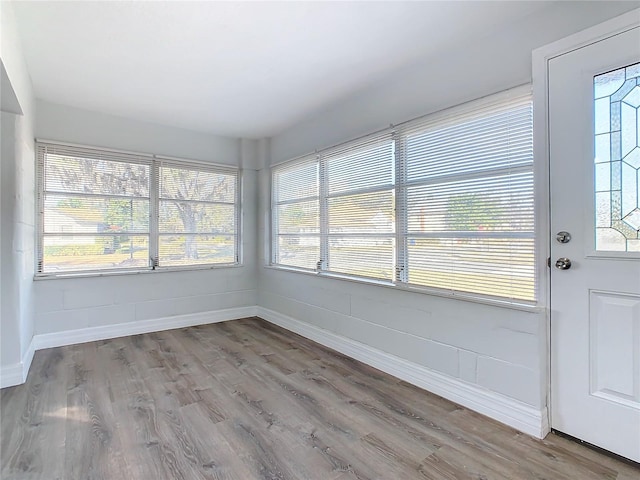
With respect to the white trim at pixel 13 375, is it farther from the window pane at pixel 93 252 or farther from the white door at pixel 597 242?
the white door at pixel 597 242

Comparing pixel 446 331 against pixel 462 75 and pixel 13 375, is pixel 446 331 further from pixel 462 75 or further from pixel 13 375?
pixel 13 375

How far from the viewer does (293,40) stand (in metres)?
2.34

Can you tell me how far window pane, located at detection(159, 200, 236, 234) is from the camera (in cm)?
421

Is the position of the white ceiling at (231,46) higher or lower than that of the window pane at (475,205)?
higher

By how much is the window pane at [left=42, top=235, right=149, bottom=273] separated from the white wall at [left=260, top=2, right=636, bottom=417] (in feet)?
7.34

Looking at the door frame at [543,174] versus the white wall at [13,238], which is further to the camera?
the white wall at [13,238]

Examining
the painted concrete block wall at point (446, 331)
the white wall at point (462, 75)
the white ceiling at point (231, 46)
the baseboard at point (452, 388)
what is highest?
the white ceiling at point (231, 46)

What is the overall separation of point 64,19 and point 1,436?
8.39 ft

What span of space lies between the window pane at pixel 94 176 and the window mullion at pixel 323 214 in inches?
84.3

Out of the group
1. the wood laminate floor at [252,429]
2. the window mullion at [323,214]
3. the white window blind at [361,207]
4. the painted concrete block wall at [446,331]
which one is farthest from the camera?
the window mullion at [323,214]

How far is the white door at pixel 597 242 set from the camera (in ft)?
5.57

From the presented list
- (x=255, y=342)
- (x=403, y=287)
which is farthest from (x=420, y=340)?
(x=255, y=342)

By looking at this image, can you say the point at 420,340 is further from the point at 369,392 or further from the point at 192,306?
the point at 192,306

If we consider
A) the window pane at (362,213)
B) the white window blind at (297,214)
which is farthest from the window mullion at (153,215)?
the window pane at (362,213)
